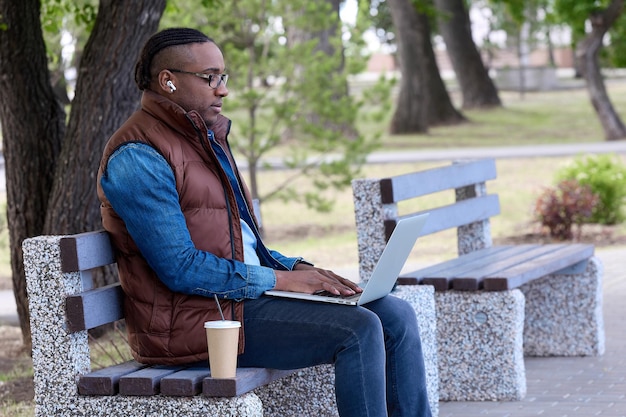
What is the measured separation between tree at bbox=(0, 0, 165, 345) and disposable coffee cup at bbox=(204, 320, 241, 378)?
3.28 meters

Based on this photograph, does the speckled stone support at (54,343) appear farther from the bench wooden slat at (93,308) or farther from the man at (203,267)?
the man at (203,267)

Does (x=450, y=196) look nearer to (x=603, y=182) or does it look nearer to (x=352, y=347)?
(x=603, y=182)

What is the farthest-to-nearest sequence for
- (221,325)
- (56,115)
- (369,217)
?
1. (56,115)
2. (369,217)
3. (221,325)

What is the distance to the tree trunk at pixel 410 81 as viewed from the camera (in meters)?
30.2

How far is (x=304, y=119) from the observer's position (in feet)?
46.4

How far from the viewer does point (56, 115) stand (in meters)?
7.16

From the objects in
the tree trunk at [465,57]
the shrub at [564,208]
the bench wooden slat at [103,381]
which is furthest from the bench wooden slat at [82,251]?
the tree trunk at [465,57]

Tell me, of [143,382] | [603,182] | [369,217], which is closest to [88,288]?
[143,382]

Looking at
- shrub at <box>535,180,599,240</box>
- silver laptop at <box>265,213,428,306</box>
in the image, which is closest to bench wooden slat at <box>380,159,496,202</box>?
silver laptop at <box>265,213,428,306</box>

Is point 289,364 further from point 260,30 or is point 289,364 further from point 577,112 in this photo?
point 577,112

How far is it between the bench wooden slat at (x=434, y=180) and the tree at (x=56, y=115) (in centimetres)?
187

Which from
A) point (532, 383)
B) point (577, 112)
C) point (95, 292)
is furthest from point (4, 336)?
point (577, 112)

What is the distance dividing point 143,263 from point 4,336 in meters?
4.60

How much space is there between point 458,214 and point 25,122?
271cm
